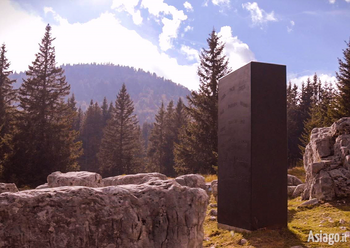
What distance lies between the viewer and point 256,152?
20.9 feet

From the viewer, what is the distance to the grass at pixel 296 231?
5.58 metres

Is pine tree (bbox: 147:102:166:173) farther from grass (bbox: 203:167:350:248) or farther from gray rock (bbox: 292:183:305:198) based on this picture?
grass (bbox: 203:167:350:248)

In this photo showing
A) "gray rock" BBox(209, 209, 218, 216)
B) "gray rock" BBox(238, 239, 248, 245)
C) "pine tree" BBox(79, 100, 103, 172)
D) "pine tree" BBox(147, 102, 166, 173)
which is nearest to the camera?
"gray rock" BBox(238, 239, 248, 245)

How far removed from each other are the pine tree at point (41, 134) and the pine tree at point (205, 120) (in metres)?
10.3

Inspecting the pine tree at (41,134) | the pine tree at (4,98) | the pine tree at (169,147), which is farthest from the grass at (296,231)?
the pine tree at (169,147)

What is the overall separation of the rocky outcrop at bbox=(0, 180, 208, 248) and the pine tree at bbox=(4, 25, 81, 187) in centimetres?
2056

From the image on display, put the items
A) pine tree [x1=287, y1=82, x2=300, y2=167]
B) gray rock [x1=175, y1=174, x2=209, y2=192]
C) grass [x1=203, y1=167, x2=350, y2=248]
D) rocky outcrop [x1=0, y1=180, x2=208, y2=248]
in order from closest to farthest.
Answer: rocky outcrop [x1=0, y1=180, x2=208, y2=248] < grass [x1=203, y1=167, x2=350, y2=248] < gray rock [x1=175, y1=174, x2=209, y2=192] < pine tree [x1=287, y1=82, x2=300, y2=167]

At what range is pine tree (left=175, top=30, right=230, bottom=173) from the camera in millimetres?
21969

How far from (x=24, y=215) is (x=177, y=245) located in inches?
74.5

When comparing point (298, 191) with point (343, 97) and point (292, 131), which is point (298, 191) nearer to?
point (343, 97)

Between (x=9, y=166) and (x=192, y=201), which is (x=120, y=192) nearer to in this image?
(x=192, y=201)

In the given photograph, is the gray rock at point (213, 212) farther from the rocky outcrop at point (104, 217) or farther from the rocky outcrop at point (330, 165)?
the rocky outcrop at point (104, 217)

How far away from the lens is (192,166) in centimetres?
2358

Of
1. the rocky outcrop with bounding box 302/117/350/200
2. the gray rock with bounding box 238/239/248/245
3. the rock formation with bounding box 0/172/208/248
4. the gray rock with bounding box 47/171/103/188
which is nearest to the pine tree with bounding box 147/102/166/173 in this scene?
the rocky outcrop with bounding box 302/117/350/200
